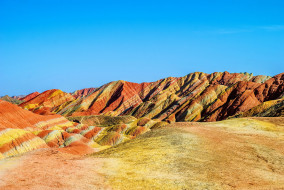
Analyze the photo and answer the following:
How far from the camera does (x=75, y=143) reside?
262 feet

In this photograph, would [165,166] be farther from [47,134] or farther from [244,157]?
[47,134]

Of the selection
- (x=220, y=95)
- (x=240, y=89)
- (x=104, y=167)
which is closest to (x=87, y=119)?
(x=220, y=95)

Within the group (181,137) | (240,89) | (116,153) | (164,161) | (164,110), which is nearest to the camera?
(164,161)

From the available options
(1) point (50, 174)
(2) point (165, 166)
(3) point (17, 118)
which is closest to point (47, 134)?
(3) point (17, 118)

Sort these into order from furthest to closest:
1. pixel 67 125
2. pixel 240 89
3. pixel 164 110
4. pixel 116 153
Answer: pixel 164 110 < pixel 240 89 < pixel 67 125 < pixel 116 153

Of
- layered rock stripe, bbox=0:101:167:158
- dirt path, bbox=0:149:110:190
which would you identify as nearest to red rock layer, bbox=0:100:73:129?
layered rock stripe, bbox=0:101:167:158

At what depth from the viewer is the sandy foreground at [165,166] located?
19797 mm

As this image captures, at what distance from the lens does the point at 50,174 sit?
20234mm

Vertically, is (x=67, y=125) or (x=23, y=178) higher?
(x=23, y=178)

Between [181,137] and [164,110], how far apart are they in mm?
130101

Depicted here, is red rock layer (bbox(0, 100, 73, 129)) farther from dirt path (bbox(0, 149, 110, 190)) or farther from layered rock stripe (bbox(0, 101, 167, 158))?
dirt path (bbox(0, 149, 110, 190))

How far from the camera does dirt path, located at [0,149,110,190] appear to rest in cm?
1814

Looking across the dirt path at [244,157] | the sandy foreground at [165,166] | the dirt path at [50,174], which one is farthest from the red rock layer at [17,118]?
the dirt path at [244,157]

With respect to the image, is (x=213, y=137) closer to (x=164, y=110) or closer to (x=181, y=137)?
(x=181, y=137)
